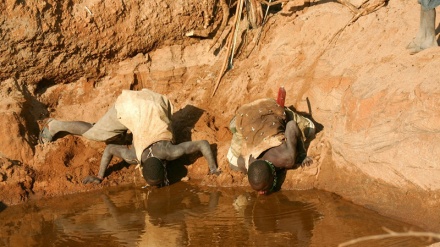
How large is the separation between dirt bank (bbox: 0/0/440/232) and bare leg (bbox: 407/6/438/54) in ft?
0.39

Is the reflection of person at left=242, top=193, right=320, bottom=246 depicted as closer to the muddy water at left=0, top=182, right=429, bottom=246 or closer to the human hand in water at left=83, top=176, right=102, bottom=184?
the muddy water at left=0, top=182, right=429, bottom=246

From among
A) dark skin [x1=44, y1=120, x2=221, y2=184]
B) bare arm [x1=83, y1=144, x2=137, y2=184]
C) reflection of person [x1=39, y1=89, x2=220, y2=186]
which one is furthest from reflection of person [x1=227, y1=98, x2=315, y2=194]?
bare arm [x1=83, y1=144, x2=137, y2=184]

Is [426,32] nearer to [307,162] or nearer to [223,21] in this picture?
[307,162]

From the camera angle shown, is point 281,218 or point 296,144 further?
point 296,144

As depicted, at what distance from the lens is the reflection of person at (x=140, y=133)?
7539 mm

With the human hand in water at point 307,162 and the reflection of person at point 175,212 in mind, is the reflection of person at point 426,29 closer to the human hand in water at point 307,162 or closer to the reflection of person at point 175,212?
the human hand in water at point 307,162

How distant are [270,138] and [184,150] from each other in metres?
1.03

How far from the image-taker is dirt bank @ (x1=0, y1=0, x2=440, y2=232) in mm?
6227

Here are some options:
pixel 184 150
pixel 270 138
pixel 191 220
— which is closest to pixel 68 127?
pixel 184 150

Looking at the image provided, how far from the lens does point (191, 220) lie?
6.45m

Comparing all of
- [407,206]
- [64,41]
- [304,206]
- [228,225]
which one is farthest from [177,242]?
[64,41]

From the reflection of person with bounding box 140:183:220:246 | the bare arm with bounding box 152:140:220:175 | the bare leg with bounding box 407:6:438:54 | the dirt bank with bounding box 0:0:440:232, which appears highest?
the bare leg with bounding box 407:6:438:54

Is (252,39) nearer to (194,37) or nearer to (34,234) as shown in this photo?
(194,37)

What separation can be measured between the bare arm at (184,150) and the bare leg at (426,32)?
7.88 feet
